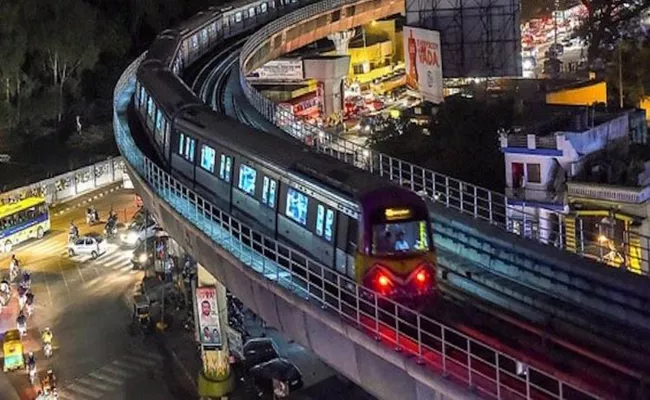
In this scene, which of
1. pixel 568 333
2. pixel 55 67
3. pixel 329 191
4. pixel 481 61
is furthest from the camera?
pixel 55 67

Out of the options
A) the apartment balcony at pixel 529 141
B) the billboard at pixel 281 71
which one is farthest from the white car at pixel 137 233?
the apartment balcony at pixel 529 141

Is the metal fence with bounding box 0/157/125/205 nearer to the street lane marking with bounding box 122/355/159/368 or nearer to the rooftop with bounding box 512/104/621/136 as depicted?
the street lane marking with bounding box 122/355/159/368

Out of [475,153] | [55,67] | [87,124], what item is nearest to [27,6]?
[55,67]

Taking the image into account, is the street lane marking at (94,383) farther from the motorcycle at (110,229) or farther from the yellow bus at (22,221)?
the yellow bus at (22,221)

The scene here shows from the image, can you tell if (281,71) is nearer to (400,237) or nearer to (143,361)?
(143,361)

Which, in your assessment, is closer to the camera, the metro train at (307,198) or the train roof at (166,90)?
the metro train at (307,198)

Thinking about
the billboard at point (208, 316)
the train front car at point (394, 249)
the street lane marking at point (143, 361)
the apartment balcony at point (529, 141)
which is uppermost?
the train front car at point (394, 249)

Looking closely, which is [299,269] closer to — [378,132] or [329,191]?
[329,191]
